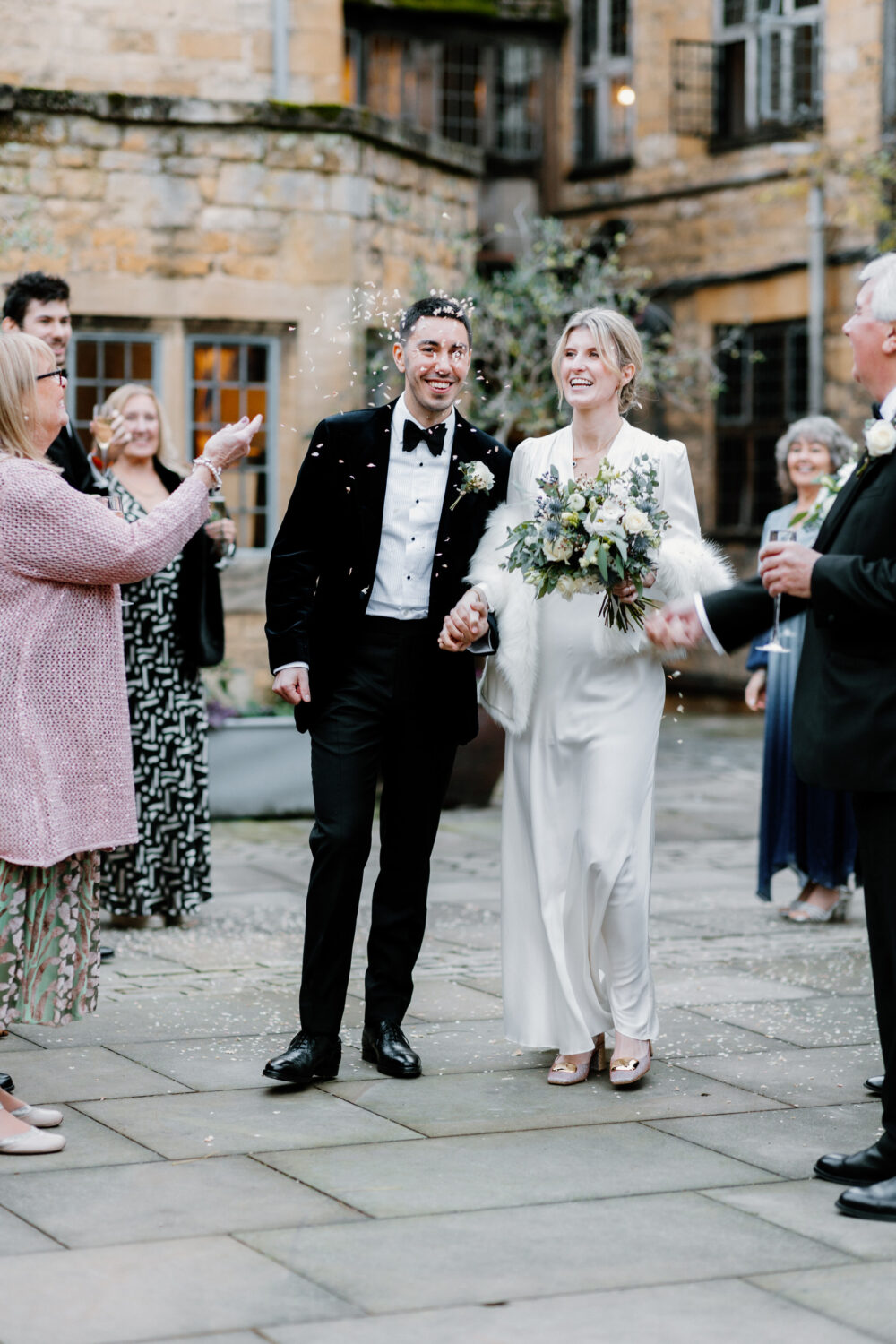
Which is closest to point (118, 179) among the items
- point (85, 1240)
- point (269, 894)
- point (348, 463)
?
point (269, 894)

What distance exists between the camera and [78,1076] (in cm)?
536

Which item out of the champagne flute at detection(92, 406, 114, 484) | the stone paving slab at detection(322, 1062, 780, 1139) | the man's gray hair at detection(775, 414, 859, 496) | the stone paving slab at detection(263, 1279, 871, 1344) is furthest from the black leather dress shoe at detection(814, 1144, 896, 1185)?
the champagne flute at detection(92, 406, 114, 484)

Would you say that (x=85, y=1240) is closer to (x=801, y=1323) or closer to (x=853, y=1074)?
(x=801, y=1323)

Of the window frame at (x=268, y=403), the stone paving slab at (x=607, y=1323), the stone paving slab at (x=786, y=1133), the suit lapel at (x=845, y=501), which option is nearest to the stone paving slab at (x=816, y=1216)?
the stone paving slab at (x=786, y=1133)

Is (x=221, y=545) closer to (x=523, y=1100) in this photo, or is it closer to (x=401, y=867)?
(x=401, y=867)

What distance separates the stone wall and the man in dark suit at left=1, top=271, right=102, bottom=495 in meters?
6.73

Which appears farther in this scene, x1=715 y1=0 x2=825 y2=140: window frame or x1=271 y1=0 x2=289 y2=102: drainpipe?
x1=715 y1=0 x2=825 y2=140: window frame

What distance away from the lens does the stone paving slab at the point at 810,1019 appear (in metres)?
5.93

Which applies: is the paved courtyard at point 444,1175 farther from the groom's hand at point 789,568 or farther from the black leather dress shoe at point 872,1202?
the groom's hand at point 789,568

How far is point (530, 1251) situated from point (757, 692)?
4534 millimetres

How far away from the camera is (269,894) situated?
28.0 feet

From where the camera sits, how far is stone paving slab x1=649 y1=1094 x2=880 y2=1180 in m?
4.66

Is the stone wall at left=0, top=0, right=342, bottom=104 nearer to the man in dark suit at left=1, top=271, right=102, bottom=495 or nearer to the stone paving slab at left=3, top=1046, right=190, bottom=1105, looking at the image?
the man in dark suit at left=1, top=271, right=102, bottom=495

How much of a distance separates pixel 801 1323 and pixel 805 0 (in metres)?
18.7
